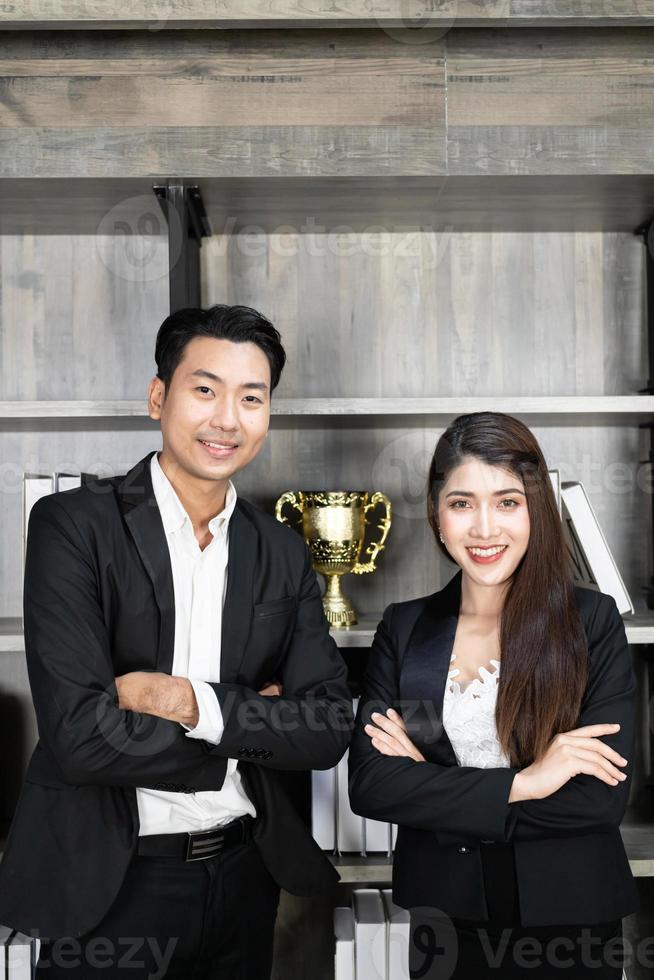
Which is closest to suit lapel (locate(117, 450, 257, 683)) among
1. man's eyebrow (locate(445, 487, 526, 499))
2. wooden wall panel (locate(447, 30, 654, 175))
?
man's eyebrow (locate(445, 487, 526, 499))

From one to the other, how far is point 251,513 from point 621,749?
719 mm

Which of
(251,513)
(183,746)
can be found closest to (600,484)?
(251,513)

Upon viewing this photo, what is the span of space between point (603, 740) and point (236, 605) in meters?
0.61

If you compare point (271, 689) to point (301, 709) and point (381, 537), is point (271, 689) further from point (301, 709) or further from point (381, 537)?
point (381, 537)

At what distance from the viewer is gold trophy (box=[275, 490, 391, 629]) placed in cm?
174

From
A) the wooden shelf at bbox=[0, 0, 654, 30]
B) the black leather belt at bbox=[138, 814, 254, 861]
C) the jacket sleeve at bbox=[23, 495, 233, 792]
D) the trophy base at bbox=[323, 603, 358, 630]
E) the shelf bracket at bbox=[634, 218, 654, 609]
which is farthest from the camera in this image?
the shelf bracket at bbox=[634, 218, 654, 609]

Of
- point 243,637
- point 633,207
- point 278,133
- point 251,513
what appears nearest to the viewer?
point 243,637

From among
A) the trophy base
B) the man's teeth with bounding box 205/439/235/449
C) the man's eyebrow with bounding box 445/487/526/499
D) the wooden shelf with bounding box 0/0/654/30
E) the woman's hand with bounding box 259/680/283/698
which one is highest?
the wooden shelf with bounding box 0/0/654/30

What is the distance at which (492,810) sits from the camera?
4.20 ft

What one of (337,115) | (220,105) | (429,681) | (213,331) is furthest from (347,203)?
(429,681)

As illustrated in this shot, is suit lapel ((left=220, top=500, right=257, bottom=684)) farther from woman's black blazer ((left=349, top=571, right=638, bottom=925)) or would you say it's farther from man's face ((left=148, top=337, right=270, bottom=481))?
woman's black blazer ((left=349, top=571, right=638, bottom=925))

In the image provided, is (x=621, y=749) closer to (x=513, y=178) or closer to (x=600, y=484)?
(x=600, y=484)

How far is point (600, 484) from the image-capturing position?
2.04 m

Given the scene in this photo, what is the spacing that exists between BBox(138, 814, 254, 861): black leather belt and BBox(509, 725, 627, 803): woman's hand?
1.52 feet
